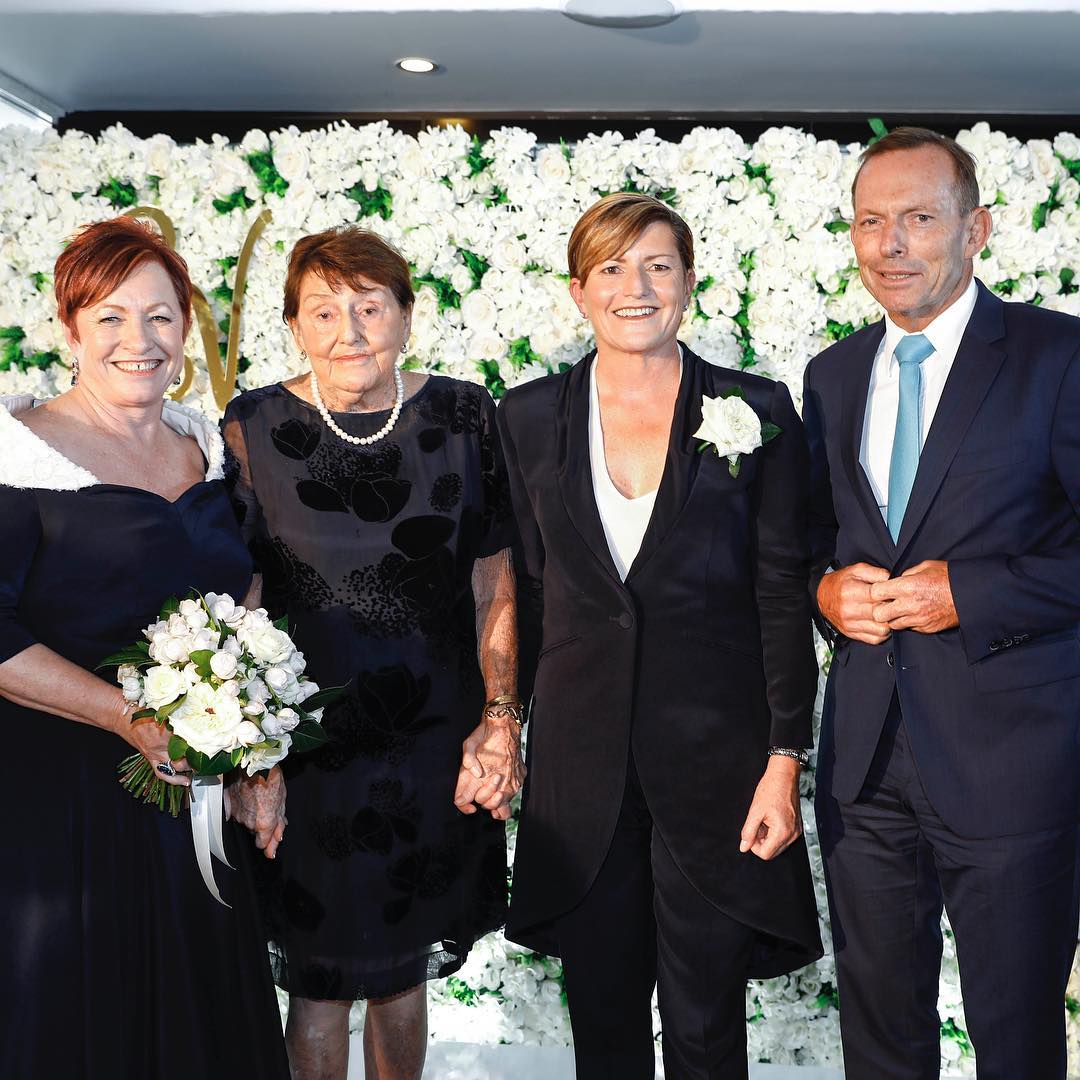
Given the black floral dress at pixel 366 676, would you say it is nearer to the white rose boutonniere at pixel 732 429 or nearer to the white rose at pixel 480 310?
the white rose boutonniere at pixel 732 429

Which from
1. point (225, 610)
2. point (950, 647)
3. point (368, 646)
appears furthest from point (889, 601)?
point (225, 610)

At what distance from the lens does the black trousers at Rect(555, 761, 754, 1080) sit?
2.71 m

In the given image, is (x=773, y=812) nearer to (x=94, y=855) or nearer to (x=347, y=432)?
(x=347, y=432)

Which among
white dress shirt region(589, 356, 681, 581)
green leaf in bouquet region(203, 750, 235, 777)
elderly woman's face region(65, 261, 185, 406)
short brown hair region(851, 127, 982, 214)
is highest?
short brown hair region(851, 127, 982, 214)

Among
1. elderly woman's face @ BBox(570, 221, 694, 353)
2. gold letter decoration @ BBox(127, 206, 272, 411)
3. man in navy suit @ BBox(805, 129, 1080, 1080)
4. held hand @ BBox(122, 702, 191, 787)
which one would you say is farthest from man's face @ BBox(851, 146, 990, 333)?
gold letter decoration @ BBox(127, 206, 272, 411)

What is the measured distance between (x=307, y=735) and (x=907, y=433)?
59.9 inches

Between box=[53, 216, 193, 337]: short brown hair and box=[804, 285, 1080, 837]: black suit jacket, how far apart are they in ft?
5.70

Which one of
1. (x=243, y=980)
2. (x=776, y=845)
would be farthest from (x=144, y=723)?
(x=776, y=845)

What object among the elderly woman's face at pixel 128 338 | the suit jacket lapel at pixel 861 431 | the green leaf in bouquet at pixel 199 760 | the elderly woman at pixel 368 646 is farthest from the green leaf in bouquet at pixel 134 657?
the suit jacket lapel at pixel 861 431

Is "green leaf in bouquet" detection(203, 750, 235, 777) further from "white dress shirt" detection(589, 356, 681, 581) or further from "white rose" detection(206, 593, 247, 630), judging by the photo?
"white dress shirt" detection(589, 356, 681, 581)

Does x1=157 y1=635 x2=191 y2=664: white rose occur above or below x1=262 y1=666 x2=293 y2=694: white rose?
above

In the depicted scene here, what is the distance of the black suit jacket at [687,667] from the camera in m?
2.68

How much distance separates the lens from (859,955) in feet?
9.06

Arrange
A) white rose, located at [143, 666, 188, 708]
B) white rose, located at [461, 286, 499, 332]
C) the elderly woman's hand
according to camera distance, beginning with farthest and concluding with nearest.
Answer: white rose, located at [461, 286, 499, 332] < the elderly woman's hand < white rose, located at [143, 666, 188, 708]
